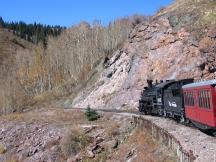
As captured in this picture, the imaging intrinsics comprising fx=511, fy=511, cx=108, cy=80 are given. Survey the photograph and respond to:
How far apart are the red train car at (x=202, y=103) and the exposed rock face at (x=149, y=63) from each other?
88.3 ft

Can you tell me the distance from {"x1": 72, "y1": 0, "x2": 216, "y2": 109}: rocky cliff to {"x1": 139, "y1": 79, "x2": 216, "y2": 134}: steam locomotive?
1047cm

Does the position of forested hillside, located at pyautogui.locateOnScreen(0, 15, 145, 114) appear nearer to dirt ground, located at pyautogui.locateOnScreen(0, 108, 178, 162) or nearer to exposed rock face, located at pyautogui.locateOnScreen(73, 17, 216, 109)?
exposed rock face, located at pyautogui.locateOnScreen(73, 17, 216, 109)

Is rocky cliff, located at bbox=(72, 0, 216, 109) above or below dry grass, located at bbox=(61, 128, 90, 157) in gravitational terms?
above

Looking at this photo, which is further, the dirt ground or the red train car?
the dirt ground

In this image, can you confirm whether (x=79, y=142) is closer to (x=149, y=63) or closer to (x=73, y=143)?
(x=73, y=143)

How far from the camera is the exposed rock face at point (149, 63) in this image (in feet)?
201

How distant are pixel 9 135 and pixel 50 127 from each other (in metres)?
5.33


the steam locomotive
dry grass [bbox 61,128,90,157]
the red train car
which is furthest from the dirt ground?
the steam locomotive

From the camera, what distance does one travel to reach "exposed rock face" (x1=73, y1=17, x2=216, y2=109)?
61156 mm

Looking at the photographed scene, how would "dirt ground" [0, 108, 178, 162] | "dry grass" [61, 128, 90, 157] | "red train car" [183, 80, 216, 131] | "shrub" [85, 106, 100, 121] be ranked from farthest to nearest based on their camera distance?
"shrub" [85, 106, 100, 121] < "dry grass" [61, 128, 90, 157] < "dirt ground" [0, 108, 178, 162] < "red train car" [183, 80, 216, 131]

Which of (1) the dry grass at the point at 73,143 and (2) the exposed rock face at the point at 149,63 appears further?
(2) the exposed rock face at the point at 149,63

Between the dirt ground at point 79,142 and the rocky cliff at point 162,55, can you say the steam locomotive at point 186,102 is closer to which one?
the dirt ground at point 79,142

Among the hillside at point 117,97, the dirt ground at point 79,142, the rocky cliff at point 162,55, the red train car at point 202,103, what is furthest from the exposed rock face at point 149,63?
the red train car at point 202,103

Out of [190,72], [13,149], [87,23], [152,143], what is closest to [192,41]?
[190,72]
